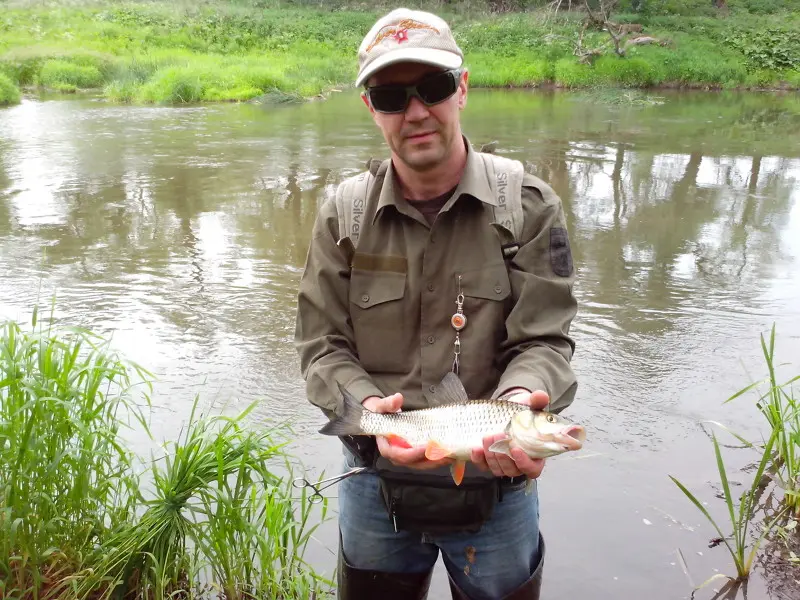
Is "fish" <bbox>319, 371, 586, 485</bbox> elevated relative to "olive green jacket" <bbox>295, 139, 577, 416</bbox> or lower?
lower

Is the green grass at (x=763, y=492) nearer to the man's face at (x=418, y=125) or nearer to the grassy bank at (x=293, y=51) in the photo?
the man's face at (x=418, y=125)

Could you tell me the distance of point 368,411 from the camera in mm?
A: 2402

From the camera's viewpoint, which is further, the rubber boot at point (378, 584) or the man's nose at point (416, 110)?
the rubber boot at point (378, 584)

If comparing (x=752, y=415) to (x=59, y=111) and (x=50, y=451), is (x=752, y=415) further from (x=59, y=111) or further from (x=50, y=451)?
(x=59, y=111)

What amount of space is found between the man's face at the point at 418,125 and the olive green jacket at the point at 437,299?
0.41 ft

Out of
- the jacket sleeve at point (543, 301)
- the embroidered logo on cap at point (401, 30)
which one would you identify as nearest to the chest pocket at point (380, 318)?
the jacket sleeve at point (543, 301)

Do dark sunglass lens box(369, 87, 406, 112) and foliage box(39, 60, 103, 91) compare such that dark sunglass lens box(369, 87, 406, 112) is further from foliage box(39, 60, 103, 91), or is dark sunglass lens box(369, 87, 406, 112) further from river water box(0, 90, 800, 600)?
foliage box(39, 60, 103, 91)

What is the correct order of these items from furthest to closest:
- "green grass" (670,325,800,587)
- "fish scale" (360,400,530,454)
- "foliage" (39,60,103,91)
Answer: "foliage" (39,60,103,91) < "green grass" (670,325,800,587) < "fish scale" (360,400,530,454)

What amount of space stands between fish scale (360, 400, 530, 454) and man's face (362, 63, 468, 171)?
0.85 metres

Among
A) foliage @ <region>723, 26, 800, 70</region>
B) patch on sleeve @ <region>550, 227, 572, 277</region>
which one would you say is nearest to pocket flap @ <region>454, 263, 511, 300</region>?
patch on sleeve @ <region>550, 227, 572, 277</region>

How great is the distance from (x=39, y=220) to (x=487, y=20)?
3515 cm

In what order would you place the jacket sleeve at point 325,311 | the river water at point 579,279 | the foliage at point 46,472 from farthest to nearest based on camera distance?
the river water at point 579,279 < the foliage at point 46,472 < the jacket sleeve at point 325,311

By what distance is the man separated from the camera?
2.43 meters

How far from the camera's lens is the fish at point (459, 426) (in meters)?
2.15
